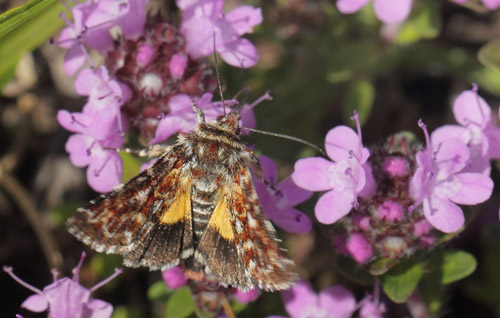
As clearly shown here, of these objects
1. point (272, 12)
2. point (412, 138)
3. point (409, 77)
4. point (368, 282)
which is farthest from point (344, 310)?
point (409, 77)

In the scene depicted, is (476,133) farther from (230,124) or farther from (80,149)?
(80,149)

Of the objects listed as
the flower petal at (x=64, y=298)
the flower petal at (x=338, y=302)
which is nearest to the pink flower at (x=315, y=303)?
the flower petal at (x=338, y=302)

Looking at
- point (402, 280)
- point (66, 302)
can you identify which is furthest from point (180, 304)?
point (402, 280)

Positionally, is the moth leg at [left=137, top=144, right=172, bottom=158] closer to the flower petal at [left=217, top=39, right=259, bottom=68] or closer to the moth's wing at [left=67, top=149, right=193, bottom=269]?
the moth's wing at [left=67, top=149, right=193, bottom=269]

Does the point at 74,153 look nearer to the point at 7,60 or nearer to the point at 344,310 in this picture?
the point at 7,60

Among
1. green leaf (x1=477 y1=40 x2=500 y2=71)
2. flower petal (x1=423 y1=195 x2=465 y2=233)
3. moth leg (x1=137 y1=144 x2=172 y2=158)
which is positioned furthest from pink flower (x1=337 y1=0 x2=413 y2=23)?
moth leg (x1=137 y1=144 x2=172 y2=158)

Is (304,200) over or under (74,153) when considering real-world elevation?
under
